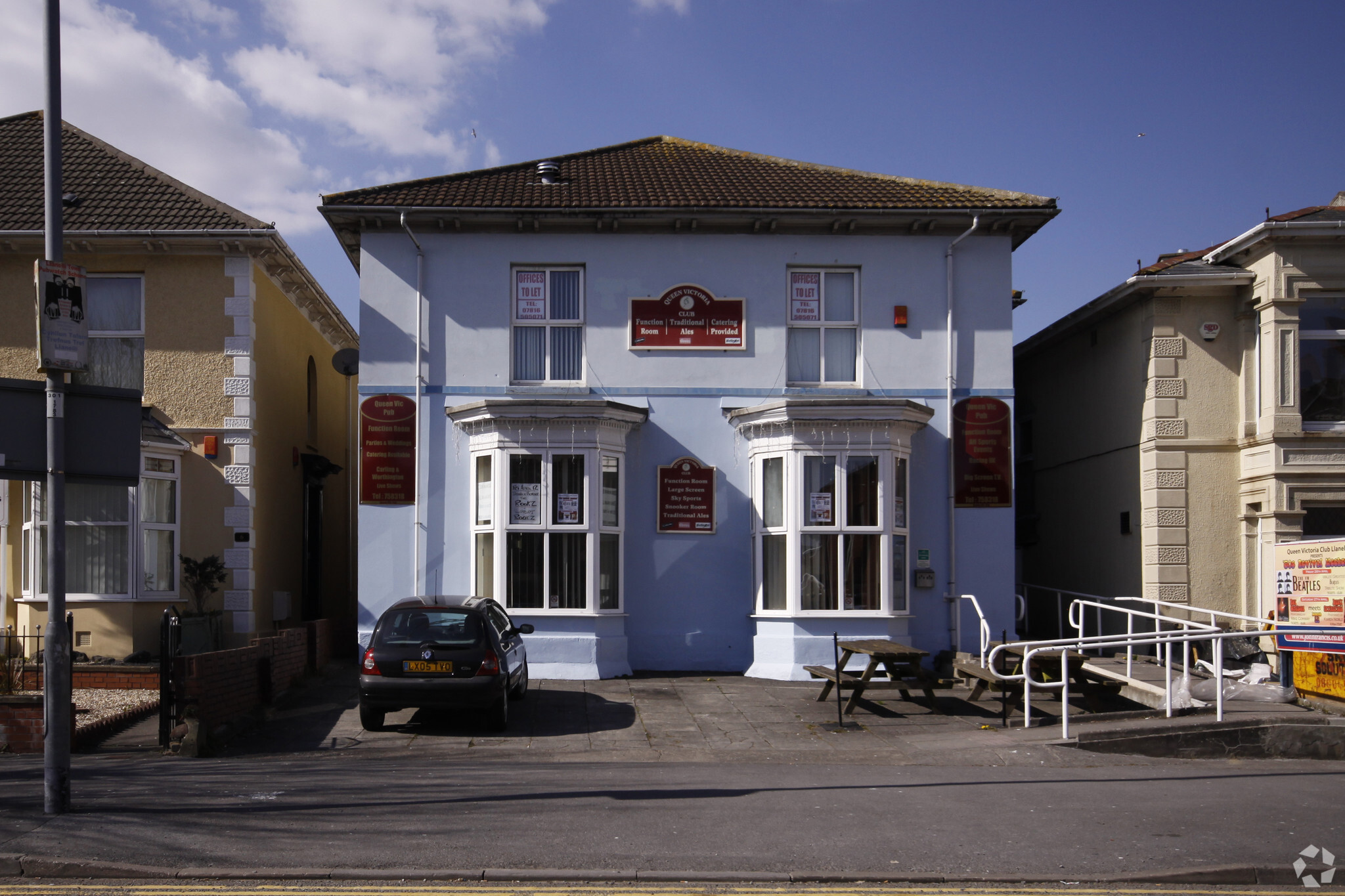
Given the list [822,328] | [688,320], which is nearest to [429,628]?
[688,320]

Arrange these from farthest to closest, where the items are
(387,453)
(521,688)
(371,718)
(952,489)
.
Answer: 1. (952,489)
2. (387,453)
3. (521,688)
4. (371,718)

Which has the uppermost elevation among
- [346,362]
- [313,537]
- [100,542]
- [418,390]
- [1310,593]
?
[346,362]

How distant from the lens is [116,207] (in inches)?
632

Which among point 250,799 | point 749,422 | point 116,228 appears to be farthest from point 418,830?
point 116,228

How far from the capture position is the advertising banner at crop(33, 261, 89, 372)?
7367 millimetres

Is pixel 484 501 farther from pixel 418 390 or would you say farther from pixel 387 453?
pixel 418 390

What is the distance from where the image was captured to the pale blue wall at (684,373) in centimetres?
1587

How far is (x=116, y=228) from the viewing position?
610 inches

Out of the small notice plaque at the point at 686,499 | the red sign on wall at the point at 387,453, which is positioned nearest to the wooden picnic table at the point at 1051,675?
the small notice plaque at the point at 686,499

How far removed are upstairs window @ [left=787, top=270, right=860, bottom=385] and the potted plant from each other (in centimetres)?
903

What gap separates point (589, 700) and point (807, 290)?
23.4 ft

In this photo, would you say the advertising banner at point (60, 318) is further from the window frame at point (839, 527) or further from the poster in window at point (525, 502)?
the window frame at point (839, 527)

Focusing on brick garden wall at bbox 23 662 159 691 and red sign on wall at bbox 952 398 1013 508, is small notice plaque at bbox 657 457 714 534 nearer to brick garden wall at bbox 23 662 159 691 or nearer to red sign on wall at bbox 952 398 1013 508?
red sign on wall at bbox 952 398 1013 508

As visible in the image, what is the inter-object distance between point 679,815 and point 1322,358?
13.5 metres
